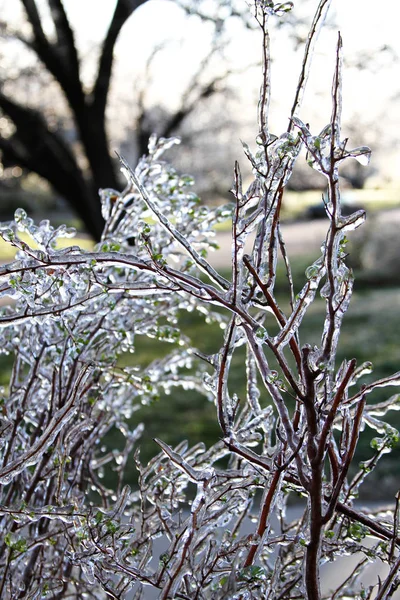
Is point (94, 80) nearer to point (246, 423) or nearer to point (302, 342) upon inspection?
point (302, 342)

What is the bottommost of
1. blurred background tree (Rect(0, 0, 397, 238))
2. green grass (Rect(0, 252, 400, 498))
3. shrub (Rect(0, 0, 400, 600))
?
shrub (Rect(0, 0, 400, 600))

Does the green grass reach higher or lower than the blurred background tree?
lower

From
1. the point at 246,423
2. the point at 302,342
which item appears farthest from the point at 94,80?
the point at 246,423

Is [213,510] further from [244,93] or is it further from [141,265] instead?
[244,93]

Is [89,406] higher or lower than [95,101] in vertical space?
lower

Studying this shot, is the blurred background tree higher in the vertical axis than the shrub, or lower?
higher

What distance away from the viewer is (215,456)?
1.45m

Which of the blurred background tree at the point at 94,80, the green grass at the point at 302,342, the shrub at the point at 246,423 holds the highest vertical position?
the blurred background tree at the point at 94,80

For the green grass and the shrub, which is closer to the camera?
the shrub

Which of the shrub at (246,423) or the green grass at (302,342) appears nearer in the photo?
the shrub at (246,423)

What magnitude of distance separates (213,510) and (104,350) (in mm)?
653

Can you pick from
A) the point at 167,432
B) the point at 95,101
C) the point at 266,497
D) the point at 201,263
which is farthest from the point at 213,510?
the point at 95,101

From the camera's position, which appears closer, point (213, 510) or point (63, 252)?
point (63, 252)

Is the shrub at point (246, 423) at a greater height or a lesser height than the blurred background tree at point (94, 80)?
lesser
